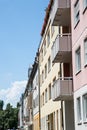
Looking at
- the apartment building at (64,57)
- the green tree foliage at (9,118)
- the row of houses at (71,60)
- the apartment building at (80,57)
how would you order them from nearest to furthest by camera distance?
the apartment building at (80,57), the row of houses at (71,60), the apartment building at (64,57), the green tree foliage at (9,118)

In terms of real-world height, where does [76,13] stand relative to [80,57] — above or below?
above

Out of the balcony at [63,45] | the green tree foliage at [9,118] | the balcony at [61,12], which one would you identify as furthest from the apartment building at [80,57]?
the green tree foliage at [9,118]

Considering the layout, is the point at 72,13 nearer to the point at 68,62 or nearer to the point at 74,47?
the point at 74,47

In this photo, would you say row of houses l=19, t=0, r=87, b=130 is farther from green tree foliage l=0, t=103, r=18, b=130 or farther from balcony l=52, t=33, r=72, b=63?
green tree foliage l=0, t=103, r=18, b=130

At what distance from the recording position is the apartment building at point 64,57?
25.3m

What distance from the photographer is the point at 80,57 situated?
899 inches

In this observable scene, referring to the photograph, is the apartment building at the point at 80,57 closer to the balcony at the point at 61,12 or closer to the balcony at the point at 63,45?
the balcony at the point at 61,12

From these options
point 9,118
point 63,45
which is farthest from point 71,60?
point 9,118

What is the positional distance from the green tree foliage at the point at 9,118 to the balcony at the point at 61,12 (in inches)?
4876

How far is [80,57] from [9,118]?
132329 mm

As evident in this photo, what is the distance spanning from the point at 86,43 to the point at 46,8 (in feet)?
54.6

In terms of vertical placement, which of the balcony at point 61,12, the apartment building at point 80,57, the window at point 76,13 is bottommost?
the apartment building at point 80,57

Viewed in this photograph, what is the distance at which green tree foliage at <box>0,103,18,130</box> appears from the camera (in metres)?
150

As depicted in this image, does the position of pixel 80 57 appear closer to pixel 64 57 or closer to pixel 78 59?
pixel 78 59
